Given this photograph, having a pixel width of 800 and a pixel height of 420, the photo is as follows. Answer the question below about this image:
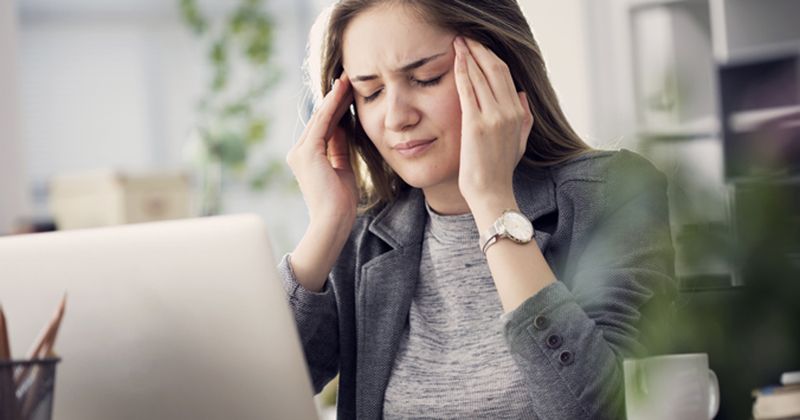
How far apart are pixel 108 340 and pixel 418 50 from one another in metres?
0.64

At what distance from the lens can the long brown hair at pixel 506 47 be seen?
142 centimetres

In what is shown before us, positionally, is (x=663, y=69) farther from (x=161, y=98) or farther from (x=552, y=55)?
(x=161, y=98)

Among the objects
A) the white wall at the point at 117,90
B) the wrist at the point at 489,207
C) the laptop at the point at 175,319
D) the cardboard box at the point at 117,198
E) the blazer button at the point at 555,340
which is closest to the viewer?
the laptop at the point at 175,319

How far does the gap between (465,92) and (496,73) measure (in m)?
0.05

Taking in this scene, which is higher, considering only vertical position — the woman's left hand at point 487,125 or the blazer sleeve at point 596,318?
the woman's left hand at point 487,125

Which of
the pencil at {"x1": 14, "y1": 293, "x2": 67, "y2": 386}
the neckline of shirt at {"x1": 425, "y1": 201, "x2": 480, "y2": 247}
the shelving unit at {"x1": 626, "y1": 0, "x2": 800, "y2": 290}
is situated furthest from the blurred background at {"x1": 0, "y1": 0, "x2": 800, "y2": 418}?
the pencil at {"x1": 14, "y1": 293, "x2": 67, "y2": 386}

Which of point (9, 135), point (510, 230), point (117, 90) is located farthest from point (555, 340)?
point (117, 90)

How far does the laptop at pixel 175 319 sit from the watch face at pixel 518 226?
1.44 ft

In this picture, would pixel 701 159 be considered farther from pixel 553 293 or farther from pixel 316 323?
pixel 316 323

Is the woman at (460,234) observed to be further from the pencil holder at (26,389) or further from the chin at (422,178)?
the pencil holder at (26,389)

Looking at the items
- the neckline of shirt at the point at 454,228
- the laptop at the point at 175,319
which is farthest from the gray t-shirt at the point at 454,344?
the laptop at the point at 175,319

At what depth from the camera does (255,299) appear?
0.90 meters

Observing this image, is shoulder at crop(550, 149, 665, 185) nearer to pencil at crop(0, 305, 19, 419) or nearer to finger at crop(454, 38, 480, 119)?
finger at crop(454, 38, 480, 119)

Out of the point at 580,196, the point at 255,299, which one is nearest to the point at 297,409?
the point at 255,299
